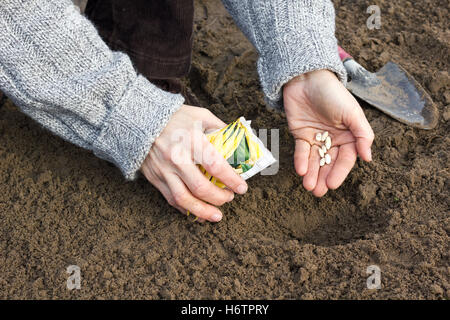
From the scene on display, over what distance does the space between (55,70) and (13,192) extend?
0.56 m

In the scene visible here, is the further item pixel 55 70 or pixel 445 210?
A: pixel 445 210

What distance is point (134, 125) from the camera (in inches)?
57.0

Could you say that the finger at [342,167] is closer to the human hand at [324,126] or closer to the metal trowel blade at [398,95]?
the human hand at [324,126]

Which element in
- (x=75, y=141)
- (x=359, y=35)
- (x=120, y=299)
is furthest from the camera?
(x=359, y=35)

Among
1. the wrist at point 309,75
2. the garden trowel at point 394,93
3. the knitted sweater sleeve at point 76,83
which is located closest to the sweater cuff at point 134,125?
the knitted sweater sleeve at point 76,83

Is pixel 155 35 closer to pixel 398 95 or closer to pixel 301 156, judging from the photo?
pixel 301 156

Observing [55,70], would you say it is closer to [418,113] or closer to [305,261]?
[305,261]

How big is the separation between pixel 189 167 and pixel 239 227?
1.07ft

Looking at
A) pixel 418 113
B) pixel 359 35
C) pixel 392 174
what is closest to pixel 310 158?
pixel 392 174

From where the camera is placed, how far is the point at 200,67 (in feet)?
7.43

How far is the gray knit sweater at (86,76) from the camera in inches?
54.9

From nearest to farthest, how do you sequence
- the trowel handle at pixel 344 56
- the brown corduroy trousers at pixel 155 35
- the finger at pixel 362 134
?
the finger at pixel 362 134 → the brown corduroy trousers at pixel 155 35 → the trowel handle at pixel 344 56

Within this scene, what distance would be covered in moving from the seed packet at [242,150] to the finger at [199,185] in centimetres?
9

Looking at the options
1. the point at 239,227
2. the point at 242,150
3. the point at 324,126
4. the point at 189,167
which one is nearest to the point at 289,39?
the point at 324,126
